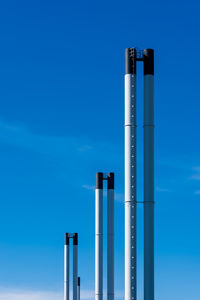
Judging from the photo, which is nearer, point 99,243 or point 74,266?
point 99,243

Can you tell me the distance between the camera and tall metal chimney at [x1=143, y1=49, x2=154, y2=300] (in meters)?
67.0

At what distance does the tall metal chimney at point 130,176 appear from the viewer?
69.0m

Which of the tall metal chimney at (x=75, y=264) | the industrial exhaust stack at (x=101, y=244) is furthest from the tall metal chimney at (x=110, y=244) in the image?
the tall metal chimney at (x=75, y=264)

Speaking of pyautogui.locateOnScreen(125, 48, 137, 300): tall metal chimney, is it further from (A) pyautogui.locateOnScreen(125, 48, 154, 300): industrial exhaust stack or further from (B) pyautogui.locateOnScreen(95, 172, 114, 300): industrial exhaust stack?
(B) pyautogui.locateOnScreen(95, 172, 114, 300): industrial exhaust stack

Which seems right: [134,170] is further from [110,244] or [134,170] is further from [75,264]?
[75,264]

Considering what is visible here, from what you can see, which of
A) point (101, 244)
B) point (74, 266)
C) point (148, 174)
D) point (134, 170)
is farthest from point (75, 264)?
point (148, 174)

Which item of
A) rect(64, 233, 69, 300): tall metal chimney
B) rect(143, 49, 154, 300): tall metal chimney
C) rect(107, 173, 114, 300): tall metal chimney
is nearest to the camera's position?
rect(143, 49, 154, 300): tall metal chimney

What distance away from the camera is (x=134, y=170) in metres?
70.6

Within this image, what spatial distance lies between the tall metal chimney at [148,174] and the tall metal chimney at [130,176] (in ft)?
4.23

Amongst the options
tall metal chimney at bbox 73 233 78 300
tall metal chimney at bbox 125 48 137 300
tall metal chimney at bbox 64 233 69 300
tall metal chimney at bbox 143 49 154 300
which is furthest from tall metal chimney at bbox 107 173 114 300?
tall metal chimney at bbox 143 49 154 300

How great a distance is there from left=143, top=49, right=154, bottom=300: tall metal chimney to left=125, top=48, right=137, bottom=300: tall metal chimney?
50.7 inches

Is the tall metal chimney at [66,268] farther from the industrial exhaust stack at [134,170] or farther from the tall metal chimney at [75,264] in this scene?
the industrial exhaust stack at [134,170]

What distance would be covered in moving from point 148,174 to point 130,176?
2.10 meters

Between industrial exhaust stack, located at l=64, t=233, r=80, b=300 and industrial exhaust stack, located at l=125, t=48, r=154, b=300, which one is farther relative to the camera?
industrial exhaust stack, located at l=64, t=233, r=80, b=300
